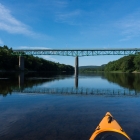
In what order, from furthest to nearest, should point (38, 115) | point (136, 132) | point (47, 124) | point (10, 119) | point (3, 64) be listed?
1. point (3, 64)
2. point (38, 115)
3. point (10, 119)
4. point (47, 124)
5. point (136, 132)

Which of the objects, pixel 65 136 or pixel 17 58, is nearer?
pixel 65 136

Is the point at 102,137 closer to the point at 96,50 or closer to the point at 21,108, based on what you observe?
the point at 21,108

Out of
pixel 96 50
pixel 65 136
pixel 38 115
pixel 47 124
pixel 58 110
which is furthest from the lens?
pixel 96 50

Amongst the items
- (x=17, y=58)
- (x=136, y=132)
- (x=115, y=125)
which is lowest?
(x=136, y=132)

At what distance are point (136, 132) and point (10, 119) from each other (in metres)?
6.97

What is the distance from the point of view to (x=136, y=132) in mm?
9664

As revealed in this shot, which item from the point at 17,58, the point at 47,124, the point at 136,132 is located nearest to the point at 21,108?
the point at 47,124

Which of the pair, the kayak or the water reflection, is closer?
the kayak

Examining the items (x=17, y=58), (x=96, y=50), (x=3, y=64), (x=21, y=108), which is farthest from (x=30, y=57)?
(x=21, y=108)

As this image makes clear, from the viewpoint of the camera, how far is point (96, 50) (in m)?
126

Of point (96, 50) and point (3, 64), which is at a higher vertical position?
point (96, 50)

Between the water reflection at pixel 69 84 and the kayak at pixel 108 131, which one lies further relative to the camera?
the water reflection at pixel 69 84

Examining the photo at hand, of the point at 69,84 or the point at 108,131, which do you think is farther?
the point at 69,84

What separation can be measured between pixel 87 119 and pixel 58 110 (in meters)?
3.06
